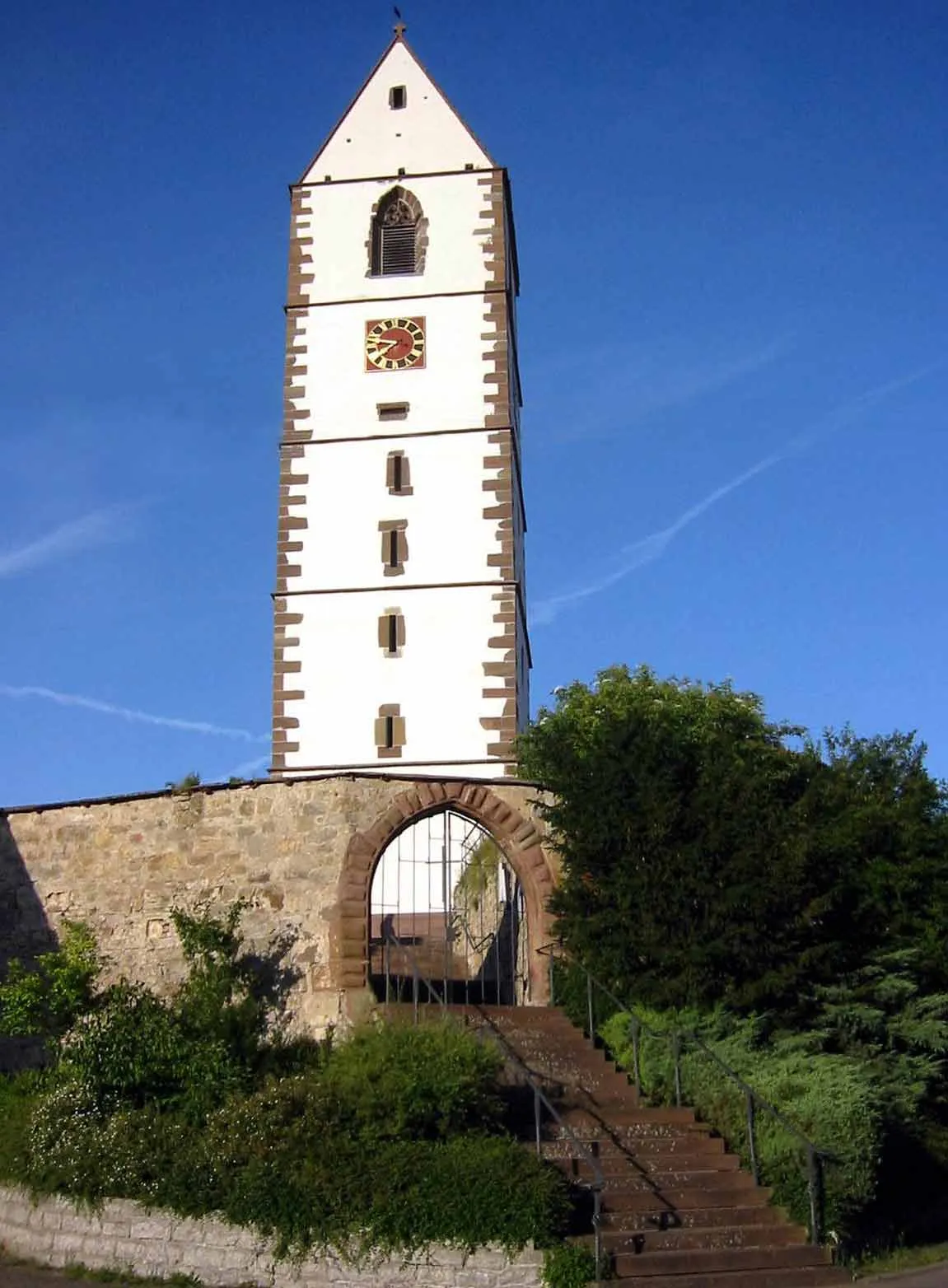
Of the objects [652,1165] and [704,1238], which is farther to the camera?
[652,1165]

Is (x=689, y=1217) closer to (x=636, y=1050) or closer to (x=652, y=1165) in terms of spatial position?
(x=652, y=1165)

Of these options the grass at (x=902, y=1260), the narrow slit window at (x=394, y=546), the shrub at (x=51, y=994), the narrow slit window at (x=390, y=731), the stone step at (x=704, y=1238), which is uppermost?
the narrow slit window at (x=394, y=546)

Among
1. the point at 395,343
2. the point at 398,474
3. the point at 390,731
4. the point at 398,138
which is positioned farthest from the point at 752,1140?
the point at 398,138

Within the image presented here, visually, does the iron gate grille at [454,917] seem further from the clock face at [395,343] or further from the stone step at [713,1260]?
the clock face at [395,343]

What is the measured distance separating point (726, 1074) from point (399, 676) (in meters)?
13.1

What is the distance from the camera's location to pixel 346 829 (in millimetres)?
16375

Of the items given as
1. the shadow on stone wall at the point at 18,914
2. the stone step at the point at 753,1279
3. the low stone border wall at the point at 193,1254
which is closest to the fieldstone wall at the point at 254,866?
the shadow on stone wall at the point at 18,914

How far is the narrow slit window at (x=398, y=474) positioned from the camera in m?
27.1

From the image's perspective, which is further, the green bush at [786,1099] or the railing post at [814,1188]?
the green bush at [786,1099]

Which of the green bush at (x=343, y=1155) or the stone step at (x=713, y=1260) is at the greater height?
the green bush at (x=343, y=1155)

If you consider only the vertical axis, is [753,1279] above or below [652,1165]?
below

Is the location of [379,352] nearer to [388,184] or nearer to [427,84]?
[388,184]

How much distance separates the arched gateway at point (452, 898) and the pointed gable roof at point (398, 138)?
53.3 feet

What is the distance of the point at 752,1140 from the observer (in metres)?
12.5
